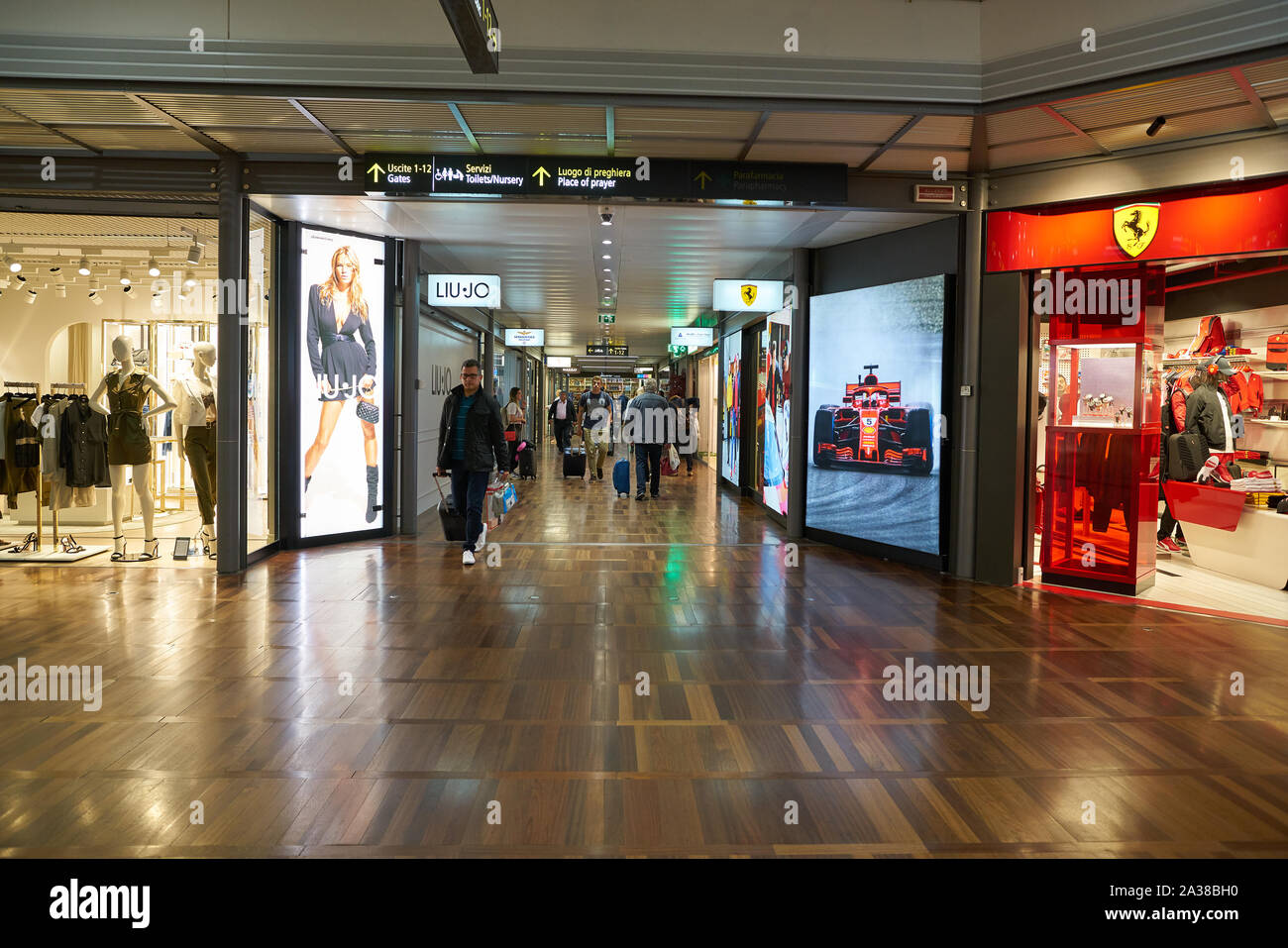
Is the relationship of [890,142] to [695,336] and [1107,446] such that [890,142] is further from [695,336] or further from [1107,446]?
[695,336]

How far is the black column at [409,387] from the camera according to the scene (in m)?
9.68

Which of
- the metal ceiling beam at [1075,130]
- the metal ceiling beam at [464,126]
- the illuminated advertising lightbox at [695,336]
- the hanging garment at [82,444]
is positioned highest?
the metal ceiling beam at [464,126]

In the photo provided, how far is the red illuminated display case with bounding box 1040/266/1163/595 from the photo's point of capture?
6.90m

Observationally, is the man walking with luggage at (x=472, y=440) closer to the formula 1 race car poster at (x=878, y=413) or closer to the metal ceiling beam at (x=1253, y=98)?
the formula 1 race car poster at (x=878, y=413)

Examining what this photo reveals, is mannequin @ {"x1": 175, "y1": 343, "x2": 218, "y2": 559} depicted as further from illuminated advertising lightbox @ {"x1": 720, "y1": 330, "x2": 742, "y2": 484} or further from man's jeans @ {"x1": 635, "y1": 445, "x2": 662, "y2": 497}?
illuminated advertising lightbox @ {"x1": 720, "y1": 330, "x2": 742, "y2": 484}

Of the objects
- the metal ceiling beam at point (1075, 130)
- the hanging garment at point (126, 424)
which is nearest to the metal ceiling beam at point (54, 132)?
the hanging garment at point (126, 424)

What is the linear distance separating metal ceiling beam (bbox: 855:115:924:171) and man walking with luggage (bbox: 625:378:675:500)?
223 inches

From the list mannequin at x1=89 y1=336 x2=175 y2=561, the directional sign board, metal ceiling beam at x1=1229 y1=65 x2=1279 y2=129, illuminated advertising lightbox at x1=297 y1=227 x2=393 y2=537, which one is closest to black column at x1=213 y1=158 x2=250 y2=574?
mannequin at x1=89 y1=336 x2=175 y2=561

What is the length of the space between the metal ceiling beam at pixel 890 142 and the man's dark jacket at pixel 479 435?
3.66m

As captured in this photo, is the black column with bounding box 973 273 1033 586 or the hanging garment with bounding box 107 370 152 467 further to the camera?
the hanging garment with bounding box 107 370 152 467

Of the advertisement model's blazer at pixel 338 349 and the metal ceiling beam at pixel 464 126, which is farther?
the advertisement model's blazer at pixel 338 349

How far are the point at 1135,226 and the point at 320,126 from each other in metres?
5.97

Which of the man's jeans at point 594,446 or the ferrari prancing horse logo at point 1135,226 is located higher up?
the ferrari prancing horse logo at point 1135,226
